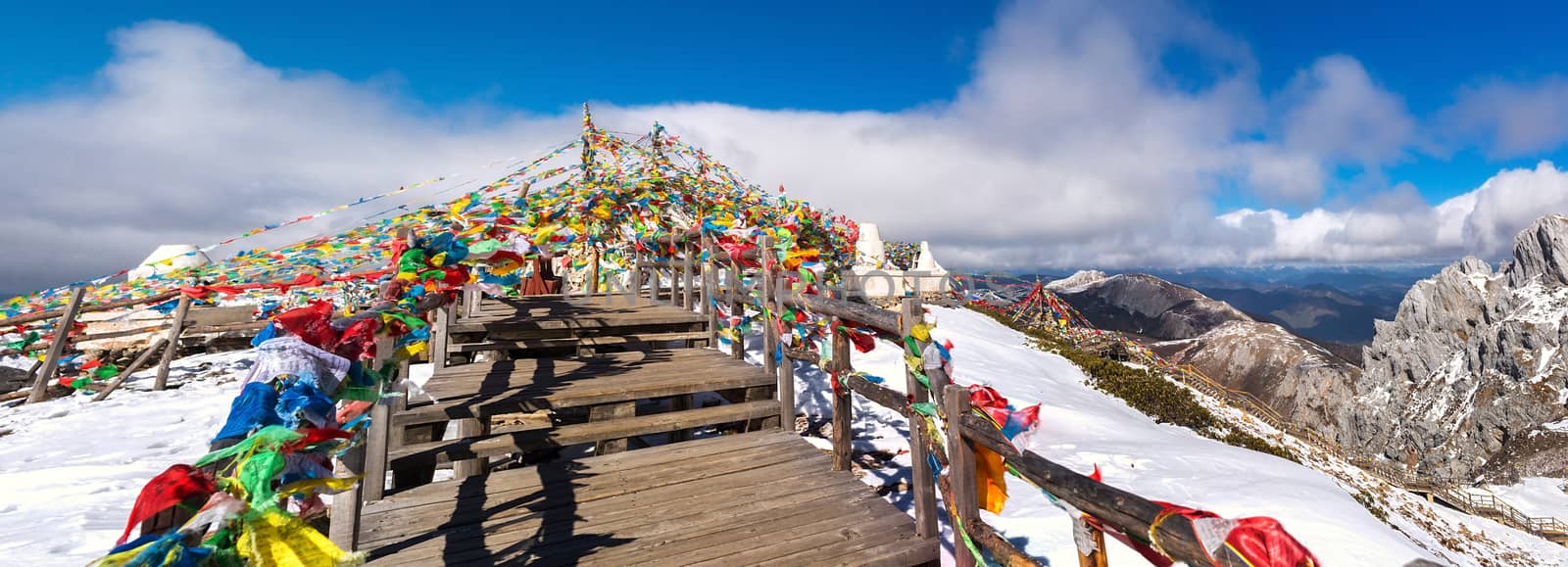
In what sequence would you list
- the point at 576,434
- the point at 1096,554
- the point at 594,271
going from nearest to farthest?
the point at 1096,554, the point at 576,434, the point at 594,271

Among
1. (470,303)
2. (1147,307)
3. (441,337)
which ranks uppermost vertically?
(470,303)

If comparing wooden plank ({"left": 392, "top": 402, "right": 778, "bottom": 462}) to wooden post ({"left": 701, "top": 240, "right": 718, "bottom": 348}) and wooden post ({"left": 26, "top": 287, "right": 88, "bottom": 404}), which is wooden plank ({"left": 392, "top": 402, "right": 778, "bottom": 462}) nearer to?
wooden post ({"left": 701, "top": 240, "right": 718, "bottom": 348})

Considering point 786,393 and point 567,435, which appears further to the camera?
point 786,393

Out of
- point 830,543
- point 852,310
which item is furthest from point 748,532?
point 852,310

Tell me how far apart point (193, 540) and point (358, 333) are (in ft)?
4.52

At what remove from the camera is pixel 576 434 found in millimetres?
4230

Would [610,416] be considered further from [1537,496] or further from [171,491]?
[1537,496]

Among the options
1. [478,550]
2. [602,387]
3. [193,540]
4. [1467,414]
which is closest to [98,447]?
[602,387]

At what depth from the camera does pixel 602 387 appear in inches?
185

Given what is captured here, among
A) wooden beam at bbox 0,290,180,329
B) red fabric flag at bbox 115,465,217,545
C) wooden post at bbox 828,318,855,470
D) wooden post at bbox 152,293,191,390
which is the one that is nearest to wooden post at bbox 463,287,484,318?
wooden beam at bbox 0,290,180,329

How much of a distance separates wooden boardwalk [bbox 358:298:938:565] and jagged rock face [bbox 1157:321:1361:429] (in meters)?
54.9

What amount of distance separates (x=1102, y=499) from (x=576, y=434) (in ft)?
11.5

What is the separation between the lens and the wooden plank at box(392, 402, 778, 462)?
387 cm

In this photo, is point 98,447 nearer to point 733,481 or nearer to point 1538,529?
point 733,481
